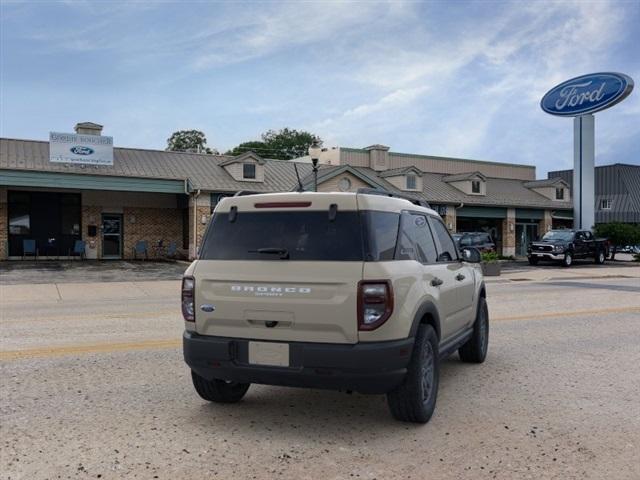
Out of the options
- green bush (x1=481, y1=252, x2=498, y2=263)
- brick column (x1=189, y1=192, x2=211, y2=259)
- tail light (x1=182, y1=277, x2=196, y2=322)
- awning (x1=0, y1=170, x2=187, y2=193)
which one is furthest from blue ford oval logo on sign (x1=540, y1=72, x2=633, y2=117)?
tail light (x1=182, y1=277, x2=196, y2=322)

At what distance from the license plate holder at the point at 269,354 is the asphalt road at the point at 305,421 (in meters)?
0.57

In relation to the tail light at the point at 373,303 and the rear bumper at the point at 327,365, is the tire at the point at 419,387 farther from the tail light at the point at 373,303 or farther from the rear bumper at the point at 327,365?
the tail light at the point at 373,303

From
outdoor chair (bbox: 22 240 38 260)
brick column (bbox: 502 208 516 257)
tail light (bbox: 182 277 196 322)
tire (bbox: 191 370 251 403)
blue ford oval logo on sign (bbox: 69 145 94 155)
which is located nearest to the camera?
tail light (bbox: 182 277 196 322)

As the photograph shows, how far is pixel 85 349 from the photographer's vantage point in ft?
25.1

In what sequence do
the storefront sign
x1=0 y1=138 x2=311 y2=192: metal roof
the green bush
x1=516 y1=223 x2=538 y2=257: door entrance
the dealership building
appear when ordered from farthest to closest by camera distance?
x1=516 y1=223 x2=538 y2=257: door entrance, x1=0 y1=138 x2=311 y2=192: metal roof, the dealership building, the storefront sign, the green bush

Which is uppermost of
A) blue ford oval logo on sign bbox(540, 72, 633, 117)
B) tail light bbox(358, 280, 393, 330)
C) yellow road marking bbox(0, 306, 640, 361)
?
blue ford oval logo on sign bbox(540, 72, 633, 117)

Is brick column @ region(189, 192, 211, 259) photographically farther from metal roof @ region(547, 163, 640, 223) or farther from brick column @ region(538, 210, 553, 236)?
metal roof @ region(547, 163, 640, 223)

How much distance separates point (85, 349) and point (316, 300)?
4.50 meters

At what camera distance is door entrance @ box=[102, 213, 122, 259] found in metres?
29.7

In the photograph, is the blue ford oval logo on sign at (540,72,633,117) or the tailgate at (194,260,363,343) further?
the blue ford oval logo on sign at (540,72,633,117)

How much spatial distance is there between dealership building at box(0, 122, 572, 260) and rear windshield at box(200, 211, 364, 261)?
2303cm

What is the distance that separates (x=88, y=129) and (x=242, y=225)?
1122 inches

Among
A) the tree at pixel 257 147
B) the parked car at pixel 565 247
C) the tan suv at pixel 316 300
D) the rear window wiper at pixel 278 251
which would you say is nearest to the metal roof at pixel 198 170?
the parked car at pixel 565 247

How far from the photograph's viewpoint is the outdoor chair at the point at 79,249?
2820cm
